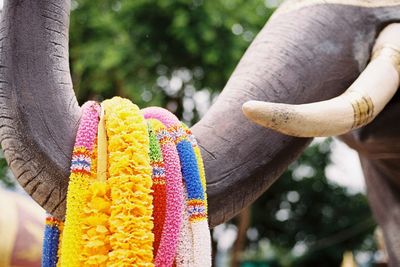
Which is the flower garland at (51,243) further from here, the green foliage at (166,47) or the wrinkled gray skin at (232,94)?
the green foliage at (166,47)

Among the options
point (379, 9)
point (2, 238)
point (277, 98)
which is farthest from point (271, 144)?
point (2, 238)

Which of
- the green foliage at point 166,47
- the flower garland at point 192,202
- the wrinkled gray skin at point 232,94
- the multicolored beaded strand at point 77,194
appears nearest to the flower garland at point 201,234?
the flower garland at point 192,202

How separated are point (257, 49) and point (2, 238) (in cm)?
265

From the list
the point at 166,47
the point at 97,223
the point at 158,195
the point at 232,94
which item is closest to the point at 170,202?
the point at 158,195

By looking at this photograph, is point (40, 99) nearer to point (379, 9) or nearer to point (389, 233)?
point (379, 9)

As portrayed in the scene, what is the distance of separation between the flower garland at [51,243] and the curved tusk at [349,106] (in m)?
0.42

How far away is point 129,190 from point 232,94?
1.59 feet

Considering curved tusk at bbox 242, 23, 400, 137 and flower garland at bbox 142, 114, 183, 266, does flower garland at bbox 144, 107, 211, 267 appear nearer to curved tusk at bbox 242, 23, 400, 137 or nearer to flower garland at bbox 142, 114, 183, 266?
flower garland at bbox 142, 114, 183, 266

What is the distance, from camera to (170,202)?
1.35 metres

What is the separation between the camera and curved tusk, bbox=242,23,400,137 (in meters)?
1.36

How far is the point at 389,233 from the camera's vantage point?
106 inches

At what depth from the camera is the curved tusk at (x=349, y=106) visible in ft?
4.45

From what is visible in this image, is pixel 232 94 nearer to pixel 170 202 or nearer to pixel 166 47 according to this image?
pixel 170 202

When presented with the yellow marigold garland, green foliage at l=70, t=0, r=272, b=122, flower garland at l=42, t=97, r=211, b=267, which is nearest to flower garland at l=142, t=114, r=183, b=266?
flower garland at l=42, t=97, r=211, b=267
